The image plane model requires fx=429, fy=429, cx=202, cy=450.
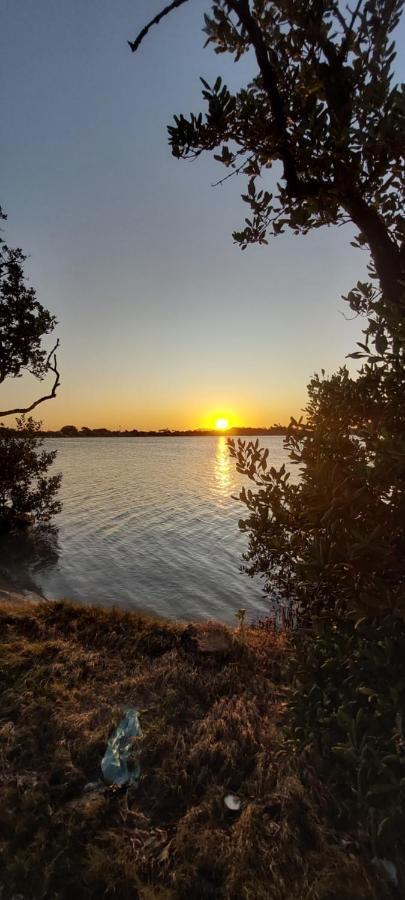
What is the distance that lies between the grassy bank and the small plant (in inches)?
749

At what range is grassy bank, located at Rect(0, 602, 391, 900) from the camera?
3848mm

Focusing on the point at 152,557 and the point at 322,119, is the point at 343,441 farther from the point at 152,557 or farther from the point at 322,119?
the point at 152,557

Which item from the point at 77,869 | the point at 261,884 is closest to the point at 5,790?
the point at 77,869

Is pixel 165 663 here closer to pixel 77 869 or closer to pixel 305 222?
pixel 77 869

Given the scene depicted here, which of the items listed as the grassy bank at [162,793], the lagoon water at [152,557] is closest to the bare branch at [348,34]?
the grassy bank at [162,793]

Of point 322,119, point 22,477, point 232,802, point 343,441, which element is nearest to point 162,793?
point 232,802

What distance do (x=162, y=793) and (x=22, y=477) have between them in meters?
24.5

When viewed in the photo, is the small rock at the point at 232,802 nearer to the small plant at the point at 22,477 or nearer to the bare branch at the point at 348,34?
the bare branch at the point at 348,34

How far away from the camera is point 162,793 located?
496 centimetres

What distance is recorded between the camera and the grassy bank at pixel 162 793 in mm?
3848

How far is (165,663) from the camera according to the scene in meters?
8.16

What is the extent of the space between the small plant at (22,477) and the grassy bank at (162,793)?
62.4 ft

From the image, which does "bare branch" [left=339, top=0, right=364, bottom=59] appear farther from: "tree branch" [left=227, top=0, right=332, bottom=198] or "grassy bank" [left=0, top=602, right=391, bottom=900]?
"grassy bank" [left=0, top=602, right=391, bottom=900]

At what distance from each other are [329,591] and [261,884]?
8.45 ft
